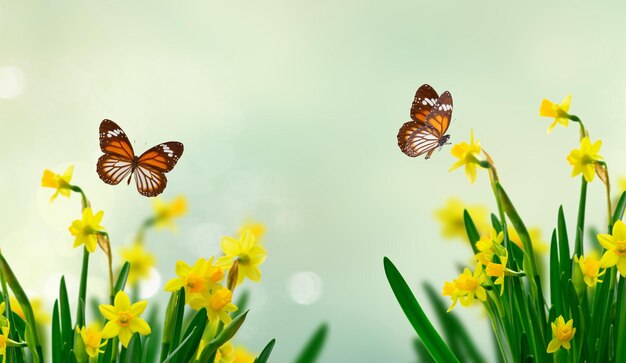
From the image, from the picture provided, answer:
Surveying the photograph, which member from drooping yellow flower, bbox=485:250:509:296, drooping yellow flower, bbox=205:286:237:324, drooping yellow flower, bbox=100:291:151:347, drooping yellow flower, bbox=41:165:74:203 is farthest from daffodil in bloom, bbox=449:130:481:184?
drooping yellow flower, bbox=41:165:74:203

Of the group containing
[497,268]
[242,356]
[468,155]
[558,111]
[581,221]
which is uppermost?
[558,111]

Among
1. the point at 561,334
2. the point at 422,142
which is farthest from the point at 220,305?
the point at 561,334

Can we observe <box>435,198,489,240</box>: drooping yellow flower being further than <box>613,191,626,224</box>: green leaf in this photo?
Yes

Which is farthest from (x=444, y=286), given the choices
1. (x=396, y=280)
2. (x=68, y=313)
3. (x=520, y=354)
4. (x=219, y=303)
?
(x=68, y=313)

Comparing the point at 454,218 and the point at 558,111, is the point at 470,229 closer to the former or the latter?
the point at 454,218

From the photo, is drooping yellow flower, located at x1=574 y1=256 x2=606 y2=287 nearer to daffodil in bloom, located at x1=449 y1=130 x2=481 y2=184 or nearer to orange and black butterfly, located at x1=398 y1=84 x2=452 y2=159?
daffodil in bloom, located at x1=449 y1=130 x2=481 y2=184

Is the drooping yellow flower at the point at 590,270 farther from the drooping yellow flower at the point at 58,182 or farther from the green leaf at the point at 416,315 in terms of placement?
the drooping yellow flower at the point at 58,182
